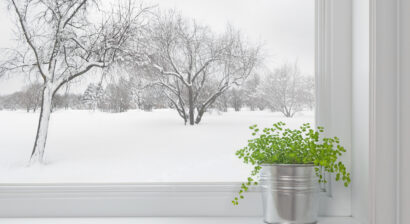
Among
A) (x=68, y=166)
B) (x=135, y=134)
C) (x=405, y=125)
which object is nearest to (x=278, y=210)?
(x=405, y=125)

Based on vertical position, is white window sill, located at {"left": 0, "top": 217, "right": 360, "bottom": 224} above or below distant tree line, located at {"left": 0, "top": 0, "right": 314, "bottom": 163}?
below

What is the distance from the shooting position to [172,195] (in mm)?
1453

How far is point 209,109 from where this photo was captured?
154cm

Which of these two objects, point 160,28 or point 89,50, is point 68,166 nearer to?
point 89,50

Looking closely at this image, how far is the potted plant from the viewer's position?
1.27 meters

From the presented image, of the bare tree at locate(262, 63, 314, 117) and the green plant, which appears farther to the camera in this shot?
the bare tree at locate(262, 63, 314, 117)

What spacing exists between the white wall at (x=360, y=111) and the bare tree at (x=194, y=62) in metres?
0.36

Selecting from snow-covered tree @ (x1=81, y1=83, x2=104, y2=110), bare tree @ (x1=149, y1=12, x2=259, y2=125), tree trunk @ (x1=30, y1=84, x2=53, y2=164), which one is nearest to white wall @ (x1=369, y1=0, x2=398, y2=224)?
bare tree @ (x1=149, y1=12, x2=259, y2=125)

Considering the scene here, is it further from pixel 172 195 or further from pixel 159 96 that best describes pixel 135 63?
pixel 172 195

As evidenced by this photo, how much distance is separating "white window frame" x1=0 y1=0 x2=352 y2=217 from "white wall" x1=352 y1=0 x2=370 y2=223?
0.19 feet

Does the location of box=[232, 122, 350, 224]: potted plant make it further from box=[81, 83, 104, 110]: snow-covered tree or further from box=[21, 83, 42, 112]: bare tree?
box=[21, 83, 42, 112]: bare tree

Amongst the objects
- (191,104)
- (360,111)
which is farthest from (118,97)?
(360,111)

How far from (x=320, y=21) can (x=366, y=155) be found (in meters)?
0.50

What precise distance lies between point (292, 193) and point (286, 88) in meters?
0.42
